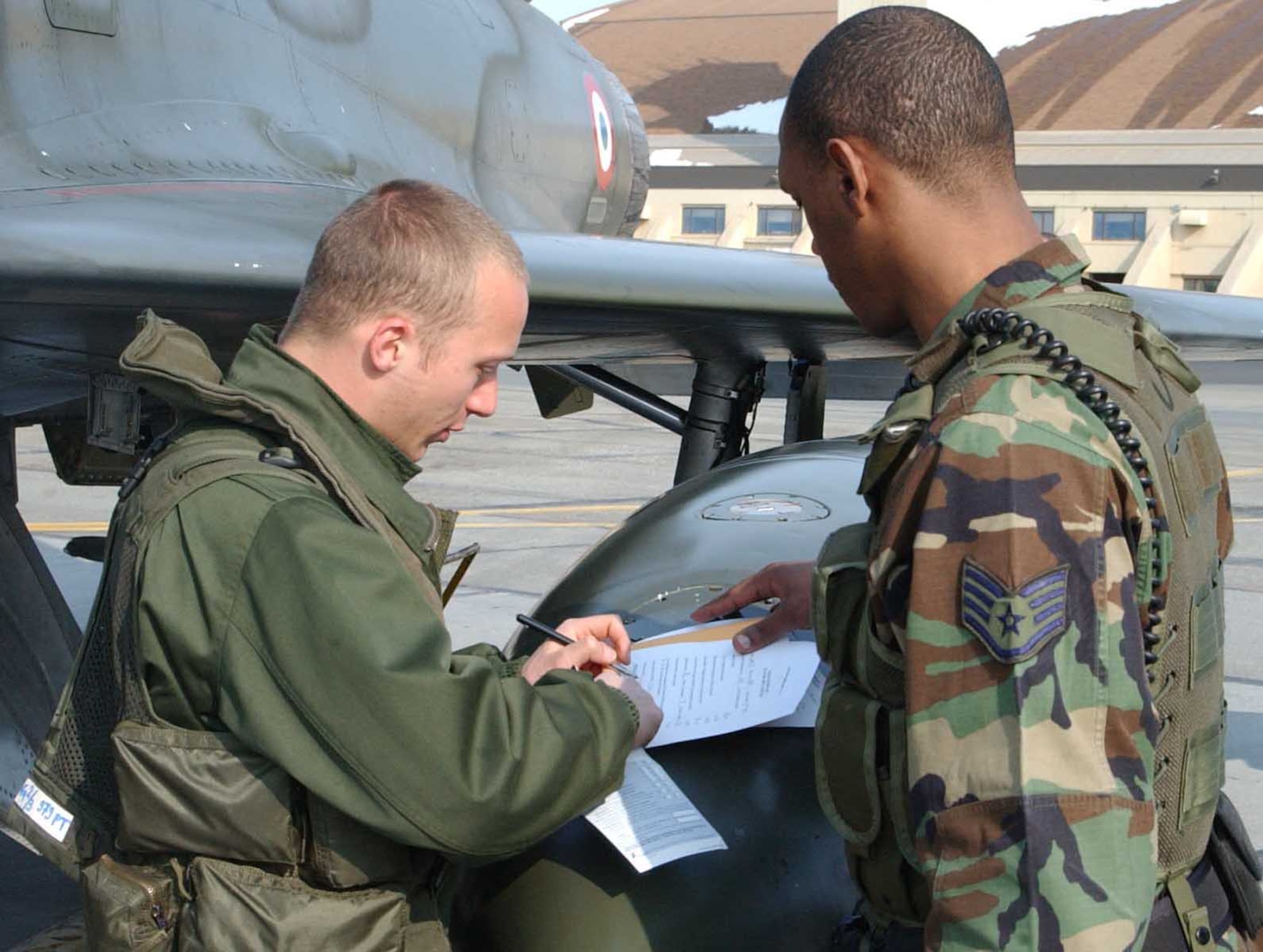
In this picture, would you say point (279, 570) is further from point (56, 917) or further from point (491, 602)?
point (491, 602)

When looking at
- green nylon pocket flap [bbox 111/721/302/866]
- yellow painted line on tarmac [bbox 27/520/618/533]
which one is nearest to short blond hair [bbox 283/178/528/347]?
green nylon pocket flap [bbox 111/721/302/866]

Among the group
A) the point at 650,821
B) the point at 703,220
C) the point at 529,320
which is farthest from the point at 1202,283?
the point at 650,821

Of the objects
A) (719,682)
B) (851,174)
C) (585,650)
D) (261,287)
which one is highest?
(851,174)

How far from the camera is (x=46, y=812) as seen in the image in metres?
2.21

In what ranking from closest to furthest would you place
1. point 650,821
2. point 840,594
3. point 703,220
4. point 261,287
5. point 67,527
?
point 840,594 < point 650,821 < point 261,287 < point 67,527 < point 703,220

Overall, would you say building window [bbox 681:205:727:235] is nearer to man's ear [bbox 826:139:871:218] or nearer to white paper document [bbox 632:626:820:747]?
white paper document [bbox 632:626:820:747]

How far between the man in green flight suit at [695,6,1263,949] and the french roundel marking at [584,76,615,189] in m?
5.14

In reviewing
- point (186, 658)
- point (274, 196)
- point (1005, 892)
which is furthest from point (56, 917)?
point (1005, 892)

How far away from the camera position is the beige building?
33.5 metres

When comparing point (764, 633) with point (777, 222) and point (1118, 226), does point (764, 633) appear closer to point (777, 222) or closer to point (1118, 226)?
point (1118, 226)

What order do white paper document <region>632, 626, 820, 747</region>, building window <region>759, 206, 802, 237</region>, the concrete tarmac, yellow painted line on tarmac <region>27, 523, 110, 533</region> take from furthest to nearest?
building window <region>759, 206, 802, 237</region>, yellow painted line on tarmac <region>27, 523, 110, 533</region>, the concrete tarmac, white paper document <region>632, 626, 820, 747</region>

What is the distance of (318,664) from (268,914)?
1.20 feet

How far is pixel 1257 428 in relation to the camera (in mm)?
19156

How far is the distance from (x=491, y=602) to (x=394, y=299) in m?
6.05
